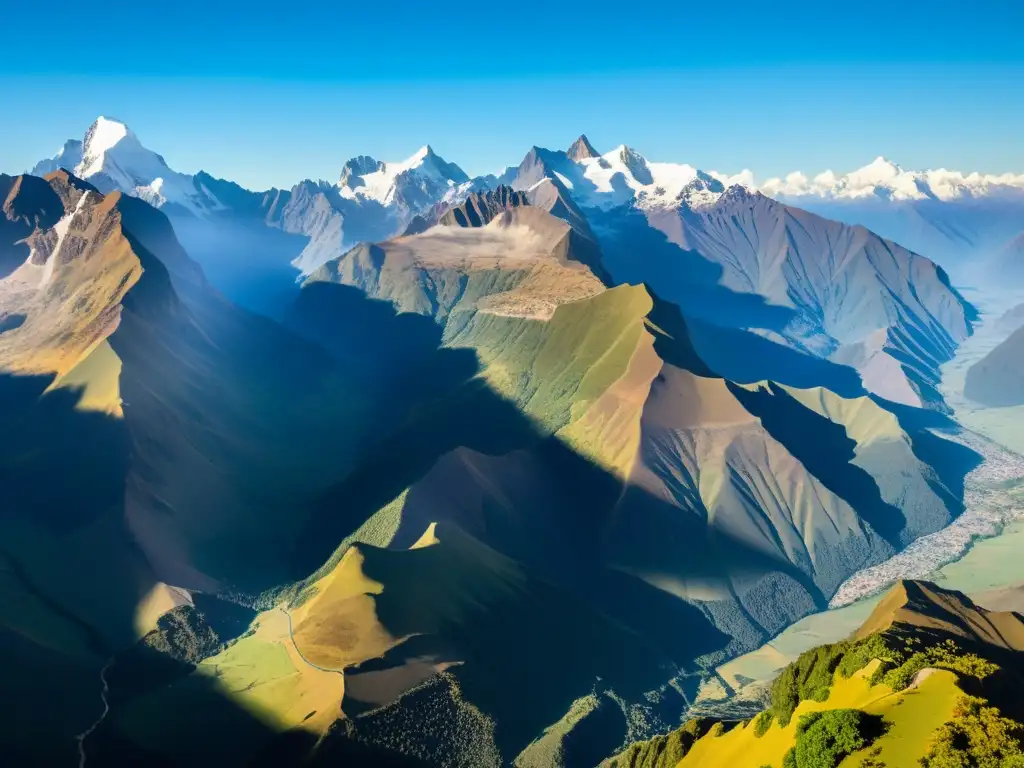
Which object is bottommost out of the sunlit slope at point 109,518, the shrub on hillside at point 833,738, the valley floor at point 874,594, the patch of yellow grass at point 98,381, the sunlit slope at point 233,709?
the valley floor at point 874,594

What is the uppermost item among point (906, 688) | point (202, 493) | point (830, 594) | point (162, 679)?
point (906, 688)

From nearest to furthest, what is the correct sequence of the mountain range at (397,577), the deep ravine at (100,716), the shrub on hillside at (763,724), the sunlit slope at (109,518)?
the shrub on hillside at (763,724) < the deep ravine at (100,716) < the mountain range at (397,577) < the sunlit slope at (109,518)

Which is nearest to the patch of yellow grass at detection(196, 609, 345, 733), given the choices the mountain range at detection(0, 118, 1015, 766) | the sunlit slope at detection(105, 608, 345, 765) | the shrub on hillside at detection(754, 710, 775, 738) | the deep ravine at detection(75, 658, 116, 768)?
the sunlit slope at detection(105, 608, 345, 765)

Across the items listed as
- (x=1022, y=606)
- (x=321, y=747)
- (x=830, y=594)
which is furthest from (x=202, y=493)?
(x=1022, y=606)

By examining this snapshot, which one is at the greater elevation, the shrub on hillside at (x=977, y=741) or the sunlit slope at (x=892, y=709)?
the shrub on hillside at (x=977, y=741)

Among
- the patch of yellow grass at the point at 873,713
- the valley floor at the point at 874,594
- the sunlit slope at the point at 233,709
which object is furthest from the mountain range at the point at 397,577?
the patch of yellow grass at the point at 873,713

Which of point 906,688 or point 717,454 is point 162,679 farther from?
point 717,454

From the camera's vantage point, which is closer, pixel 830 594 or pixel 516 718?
pixel 516 718

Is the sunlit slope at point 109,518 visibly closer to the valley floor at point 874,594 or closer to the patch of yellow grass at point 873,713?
the patch of yellow grass at point 873,713

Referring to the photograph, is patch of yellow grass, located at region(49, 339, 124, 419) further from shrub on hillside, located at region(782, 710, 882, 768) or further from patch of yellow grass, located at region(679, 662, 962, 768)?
shrub on hillside, located at region(782, 710, 882, 768)

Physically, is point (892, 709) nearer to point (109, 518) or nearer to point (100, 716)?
point (100, 716)

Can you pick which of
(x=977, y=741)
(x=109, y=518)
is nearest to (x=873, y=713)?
(x=977, y=741)
